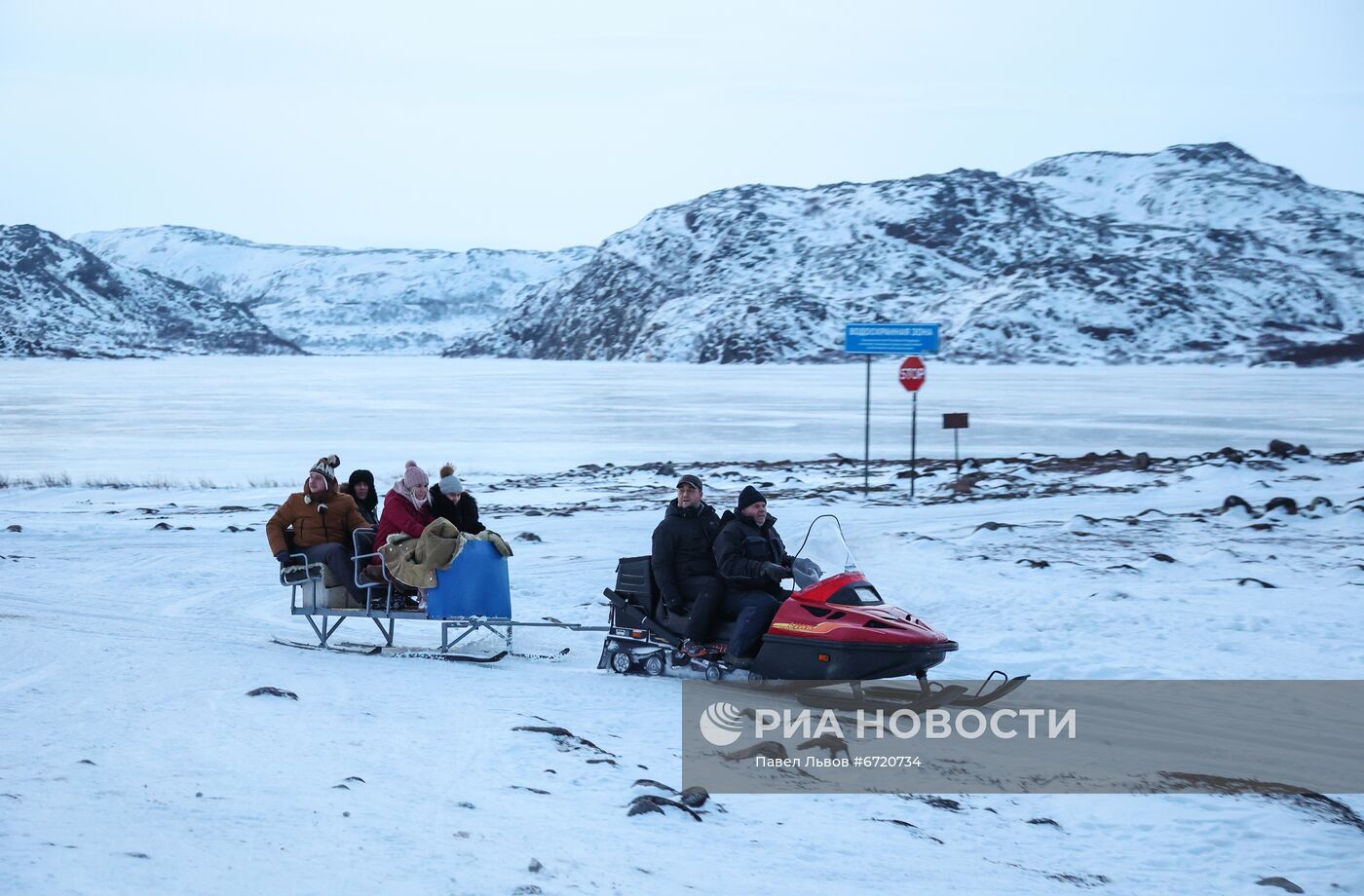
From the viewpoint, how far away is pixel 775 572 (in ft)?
28.4

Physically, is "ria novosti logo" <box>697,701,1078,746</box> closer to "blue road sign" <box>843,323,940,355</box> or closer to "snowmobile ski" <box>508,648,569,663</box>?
"snowmobile ski" <box>508,648,569,663</box>

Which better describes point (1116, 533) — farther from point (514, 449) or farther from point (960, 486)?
point (514, 449)

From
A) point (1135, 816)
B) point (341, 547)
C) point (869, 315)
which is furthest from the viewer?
point (869, 315)

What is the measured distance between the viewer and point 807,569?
8562mm

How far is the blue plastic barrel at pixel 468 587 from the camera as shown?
1002cm

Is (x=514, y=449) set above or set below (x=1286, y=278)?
below

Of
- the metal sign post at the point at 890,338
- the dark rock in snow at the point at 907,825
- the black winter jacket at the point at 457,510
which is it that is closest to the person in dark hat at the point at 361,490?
the black winter jacket at the point at 457,510

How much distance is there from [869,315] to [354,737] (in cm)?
16853

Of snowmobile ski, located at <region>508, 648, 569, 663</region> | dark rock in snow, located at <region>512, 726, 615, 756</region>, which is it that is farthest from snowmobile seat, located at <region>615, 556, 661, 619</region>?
dark rock in snow, located at <region>512, 726, 615, 756</region>

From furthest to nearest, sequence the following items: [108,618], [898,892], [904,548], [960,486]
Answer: [960,486], [904,548], [108,618], [898,892]

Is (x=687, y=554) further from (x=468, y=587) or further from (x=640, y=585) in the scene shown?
(x=468, y=587)

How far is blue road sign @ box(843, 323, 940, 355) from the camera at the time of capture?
90.6 feet

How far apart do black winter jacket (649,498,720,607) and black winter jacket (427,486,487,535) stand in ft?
6.18

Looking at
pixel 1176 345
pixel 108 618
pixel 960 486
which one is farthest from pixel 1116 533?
pixel 1176 345
